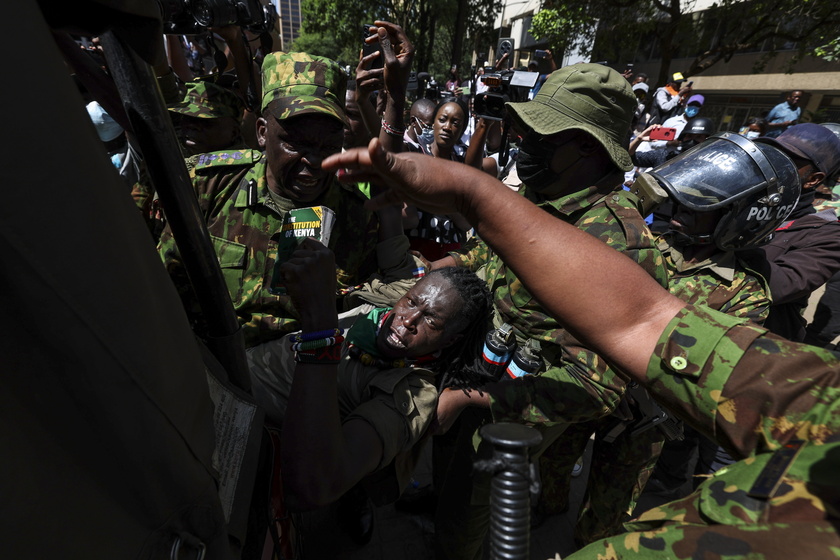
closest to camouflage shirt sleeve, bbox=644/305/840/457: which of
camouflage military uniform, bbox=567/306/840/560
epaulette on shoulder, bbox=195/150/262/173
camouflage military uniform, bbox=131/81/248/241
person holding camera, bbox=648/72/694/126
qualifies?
camouflage military uniform, bbox=567/306/840/560

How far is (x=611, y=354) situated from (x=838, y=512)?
0.50 m

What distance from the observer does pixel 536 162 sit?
6.77 feet

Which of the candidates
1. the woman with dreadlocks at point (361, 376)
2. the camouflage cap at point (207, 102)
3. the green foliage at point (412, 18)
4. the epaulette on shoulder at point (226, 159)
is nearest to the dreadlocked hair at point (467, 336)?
the woman with dreadlocks at point (361, 376)

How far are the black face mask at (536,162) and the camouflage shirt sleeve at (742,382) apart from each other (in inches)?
44.4

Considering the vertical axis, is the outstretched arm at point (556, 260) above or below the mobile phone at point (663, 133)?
above

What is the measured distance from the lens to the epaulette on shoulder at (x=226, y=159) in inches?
84.7

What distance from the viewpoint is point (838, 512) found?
2.30 feet

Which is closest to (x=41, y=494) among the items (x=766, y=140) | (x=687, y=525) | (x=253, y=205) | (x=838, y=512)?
(x=687, y=525)

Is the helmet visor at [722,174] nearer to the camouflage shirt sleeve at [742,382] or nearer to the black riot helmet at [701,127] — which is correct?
the camouflage shirt sleeve at [742,382]

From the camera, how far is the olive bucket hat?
6.22 ft

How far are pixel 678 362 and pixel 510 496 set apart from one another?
1.69 ft

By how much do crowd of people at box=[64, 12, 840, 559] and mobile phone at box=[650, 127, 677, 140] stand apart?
486 centimetres

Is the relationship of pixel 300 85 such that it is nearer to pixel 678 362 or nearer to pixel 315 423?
pixel 315 423

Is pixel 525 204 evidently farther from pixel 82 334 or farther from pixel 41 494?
pixel 41 494
